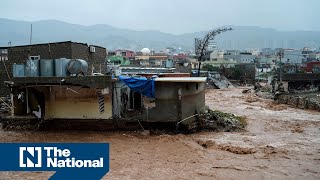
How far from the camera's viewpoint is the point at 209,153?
1511 centimetres

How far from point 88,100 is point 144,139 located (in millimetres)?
3872

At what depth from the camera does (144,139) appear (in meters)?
17.2

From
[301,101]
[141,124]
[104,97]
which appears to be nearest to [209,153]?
[141,124]

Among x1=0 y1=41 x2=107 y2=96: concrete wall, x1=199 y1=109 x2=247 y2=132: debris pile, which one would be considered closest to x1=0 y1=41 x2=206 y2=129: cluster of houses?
x1=199 y1=109 x2=247 y2=132: debris pile

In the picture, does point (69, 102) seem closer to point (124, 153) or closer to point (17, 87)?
point (17, 87)

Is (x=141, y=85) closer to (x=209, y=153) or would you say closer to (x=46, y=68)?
(x=46, y=68)

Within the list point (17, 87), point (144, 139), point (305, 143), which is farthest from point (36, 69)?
point (305, 143)

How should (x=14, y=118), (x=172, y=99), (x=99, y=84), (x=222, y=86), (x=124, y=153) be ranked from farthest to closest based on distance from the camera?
(x=222, y=86) → (x=14, y=118) → (x=172, y=99) → (x=99, y=84) → (x=124, y=153)

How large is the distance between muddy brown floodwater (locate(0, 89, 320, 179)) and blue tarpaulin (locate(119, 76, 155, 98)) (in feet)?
7.10

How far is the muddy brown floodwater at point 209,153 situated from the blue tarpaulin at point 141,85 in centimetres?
216

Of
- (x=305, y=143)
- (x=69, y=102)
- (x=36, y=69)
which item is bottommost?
(x=305, y=143)

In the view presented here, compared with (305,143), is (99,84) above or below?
above

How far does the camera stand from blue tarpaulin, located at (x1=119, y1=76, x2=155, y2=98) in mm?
17875

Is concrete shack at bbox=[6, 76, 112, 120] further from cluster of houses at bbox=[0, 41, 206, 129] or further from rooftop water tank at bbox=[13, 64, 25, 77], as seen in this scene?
rooftop water tank at bbox=[13, 64, 25, 77]
